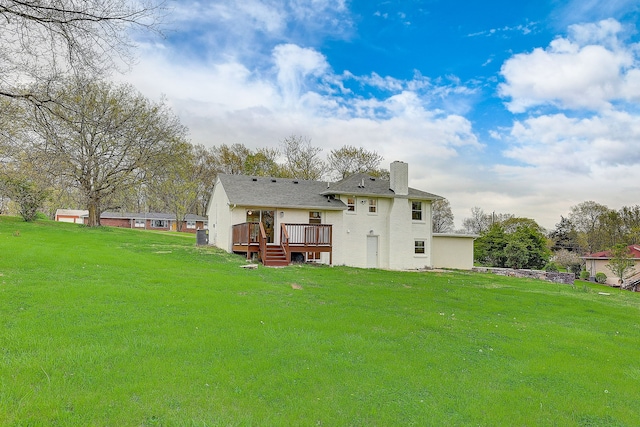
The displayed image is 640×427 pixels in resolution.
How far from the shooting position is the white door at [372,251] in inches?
897

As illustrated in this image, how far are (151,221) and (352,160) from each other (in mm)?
35238

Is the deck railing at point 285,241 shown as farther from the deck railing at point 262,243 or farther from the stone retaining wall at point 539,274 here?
the stone retaining wall at point 539,274

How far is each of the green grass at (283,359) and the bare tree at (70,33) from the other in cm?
453

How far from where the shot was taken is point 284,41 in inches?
640

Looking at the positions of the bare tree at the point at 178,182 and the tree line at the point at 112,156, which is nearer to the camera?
the tree line at the point at 112,156

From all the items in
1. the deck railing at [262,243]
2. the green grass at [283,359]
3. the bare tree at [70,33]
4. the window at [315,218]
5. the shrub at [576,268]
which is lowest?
the shrub at [576,268]

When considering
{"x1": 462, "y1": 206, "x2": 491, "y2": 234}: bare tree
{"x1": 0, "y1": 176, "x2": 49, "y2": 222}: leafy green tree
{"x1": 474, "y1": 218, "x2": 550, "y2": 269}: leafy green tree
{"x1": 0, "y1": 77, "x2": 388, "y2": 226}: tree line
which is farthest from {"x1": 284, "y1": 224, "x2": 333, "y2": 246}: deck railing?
{"x1": 462, "y1": 206, "x2": 491, "y2": 234}: bare tree

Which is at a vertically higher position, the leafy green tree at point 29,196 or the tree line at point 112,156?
the tree line at point 112,156

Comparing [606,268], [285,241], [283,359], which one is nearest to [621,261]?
[606,268]

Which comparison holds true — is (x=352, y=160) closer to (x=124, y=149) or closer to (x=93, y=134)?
(x=124, y=149)

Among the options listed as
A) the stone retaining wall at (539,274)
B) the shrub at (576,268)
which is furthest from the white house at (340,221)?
the shrub at (576,268)

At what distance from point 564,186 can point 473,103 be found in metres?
17.8

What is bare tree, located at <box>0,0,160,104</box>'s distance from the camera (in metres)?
6.25

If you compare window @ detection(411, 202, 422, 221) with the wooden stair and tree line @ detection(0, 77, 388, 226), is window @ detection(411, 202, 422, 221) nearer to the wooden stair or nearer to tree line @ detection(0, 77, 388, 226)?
the wooden stair
